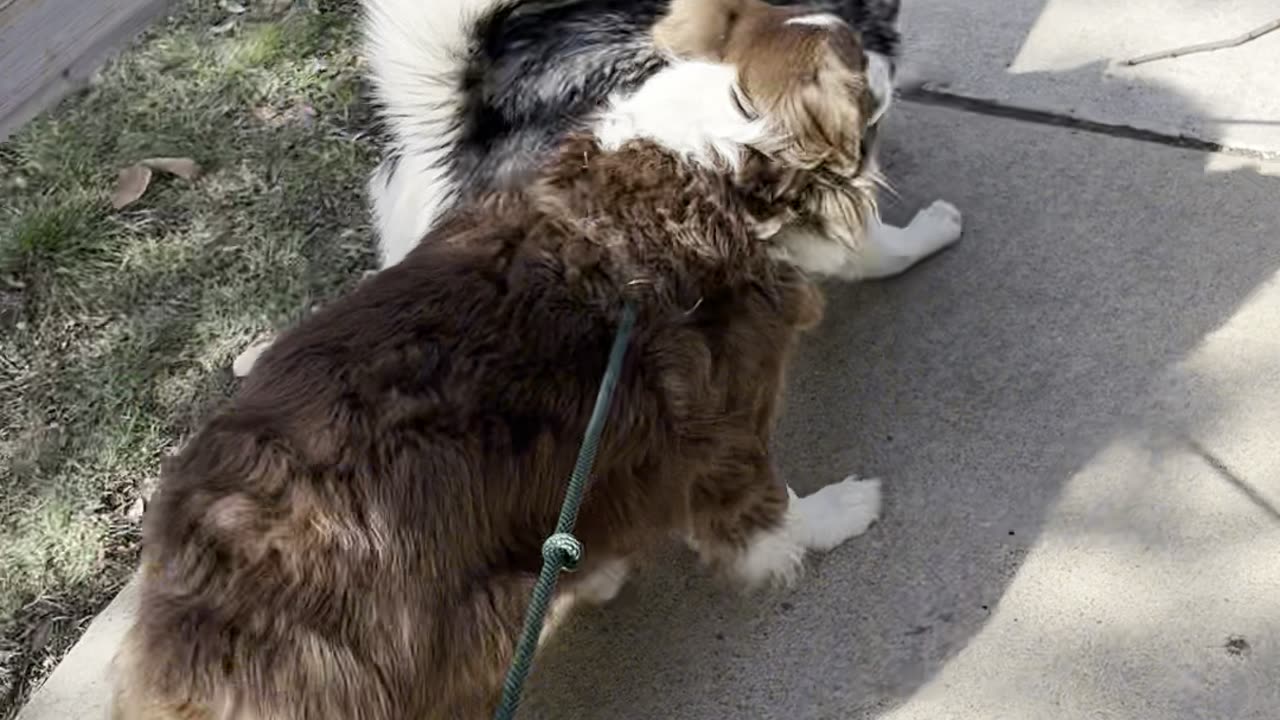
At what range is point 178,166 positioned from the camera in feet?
13.4

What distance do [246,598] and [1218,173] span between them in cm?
275

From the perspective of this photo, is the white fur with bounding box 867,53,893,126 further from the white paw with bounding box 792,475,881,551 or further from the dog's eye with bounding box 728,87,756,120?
the white paw with bounding box 792,475,881,551

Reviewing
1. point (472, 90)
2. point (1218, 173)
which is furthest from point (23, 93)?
point (1218, 173)

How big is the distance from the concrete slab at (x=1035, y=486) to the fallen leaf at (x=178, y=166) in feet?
6.64

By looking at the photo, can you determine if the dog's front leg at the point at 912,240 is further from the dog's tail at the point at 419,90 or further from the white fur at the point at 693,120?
the dog's tail at the point at 419,90

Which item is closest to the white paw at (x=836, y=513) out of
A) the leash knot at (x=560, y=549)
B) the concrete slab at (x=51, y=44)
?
the leash knot at (x=560, y=549)

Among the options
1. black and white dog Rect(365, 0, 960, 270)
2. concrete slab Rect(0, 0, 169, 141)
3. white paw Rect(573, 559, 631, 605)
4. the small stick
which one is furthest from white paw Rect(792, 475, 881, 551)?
concrete slab Rect(0, 0, 169, 141)

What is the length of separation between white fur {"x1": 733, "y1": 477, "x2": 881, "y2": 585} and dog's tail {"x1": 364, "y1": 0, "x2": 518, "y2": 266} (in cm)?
101

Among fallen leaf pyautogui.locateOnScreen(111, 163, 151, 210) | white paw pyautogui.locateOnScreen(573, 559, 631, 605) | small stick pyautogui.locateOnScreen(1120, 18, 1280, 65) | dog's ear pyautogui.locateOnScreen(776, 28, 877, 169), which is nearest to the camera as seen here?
dog's ear pyautogui.locateOnScreen(776, 28, 877, 169)

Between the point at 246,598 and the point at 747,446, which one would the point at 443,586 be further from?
the point at 747,446

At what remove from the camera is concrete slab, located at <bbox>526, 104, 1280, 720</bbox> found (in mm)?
2658

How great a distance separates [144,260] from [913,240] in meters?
2.20

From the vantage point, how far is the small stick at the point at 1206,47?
3811mm

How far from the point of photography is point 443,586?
6.66ft
